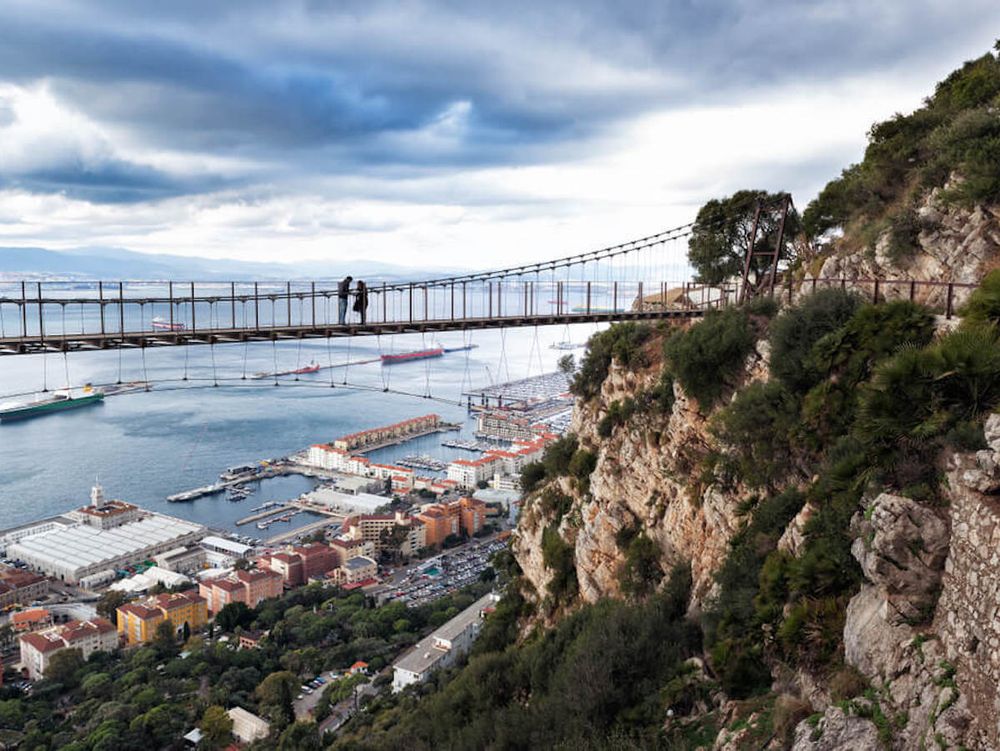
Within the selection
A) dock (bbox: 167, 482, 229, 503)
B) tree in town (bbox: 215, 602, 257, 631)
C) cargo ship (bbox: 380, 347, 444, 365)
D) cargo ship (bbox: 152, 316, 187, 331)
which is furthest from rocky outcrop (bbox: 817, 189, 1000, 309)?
cargo ship (bbox: 380, 347, 444, 365)

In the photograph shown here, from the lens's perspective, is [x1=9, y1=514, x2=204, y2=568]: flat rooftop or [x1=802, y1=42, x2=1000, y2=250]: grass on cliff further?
[x1=9, y1=514, x2=204, y2=568]: flat rooftop

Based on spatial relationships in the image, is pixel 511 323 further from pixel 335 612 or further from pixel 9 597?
pixel 9 597

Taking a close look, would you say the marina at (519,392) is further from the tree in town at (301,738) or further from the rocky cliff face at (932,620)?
the rocky cliff face at (932,620)

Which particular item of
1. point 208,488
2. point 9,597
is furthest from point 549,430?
point 9,597

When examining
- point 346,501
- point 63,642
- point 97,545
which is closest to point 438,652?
point 63,642

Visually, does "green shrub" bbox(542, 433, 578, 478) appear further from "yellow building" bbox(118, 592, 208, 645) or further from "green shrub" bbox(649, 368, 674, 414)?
"yellow building" bbox(118, 592, 208, 645)
